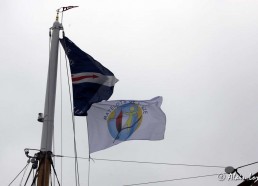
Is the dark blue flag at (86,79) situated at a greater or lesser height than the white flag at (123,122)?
greater

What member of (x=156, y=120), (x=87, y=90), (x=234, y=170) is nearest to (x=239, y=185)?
(x=234, y=170)

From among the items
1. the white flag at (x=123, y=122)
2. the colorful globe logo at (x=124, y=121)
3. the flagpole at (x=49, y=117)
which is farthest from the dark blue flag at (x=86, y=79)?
the colorful globe logo at (x=124, y=121)

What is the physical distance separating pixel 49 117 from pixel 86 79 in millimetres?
1963

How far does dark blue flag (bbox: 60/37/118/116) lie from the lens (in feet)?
73.8

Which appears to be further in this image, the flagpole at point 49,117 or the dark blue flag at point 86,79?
the dark blue flag at point 86,79

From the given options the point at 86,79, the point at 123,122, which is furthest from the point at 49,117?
the point at 123,122

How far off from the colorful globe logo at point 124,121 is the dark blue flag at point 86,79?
0.81 meters

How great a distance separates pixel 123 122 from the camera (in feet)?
73.8

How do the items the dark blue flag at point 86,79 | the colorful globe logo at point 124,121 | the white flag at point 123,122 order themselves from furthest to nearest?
the dark blue flag at point 86,79 < the colorful globe logo at point 124,121 < the white flag at point 123,122

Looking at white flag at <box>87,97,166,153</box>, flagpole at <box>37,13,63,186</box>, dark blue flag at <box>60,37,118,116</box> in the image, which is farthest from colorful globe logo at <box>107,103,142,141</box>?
flagpole at <box>37,13,63,186</box>

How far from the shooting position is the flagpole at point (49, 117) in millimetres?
21453

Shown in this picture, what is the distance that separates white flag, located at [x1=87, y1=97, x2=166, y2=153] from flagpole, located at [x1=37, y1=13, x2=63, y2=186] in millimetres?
1382

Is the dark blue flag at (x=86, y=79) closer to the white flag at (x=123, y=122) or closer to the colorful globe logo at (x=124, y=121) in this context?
the white flag at (x=123, y=122)

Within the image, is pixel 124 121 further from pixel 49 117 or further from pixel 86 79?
pixel 49 117
